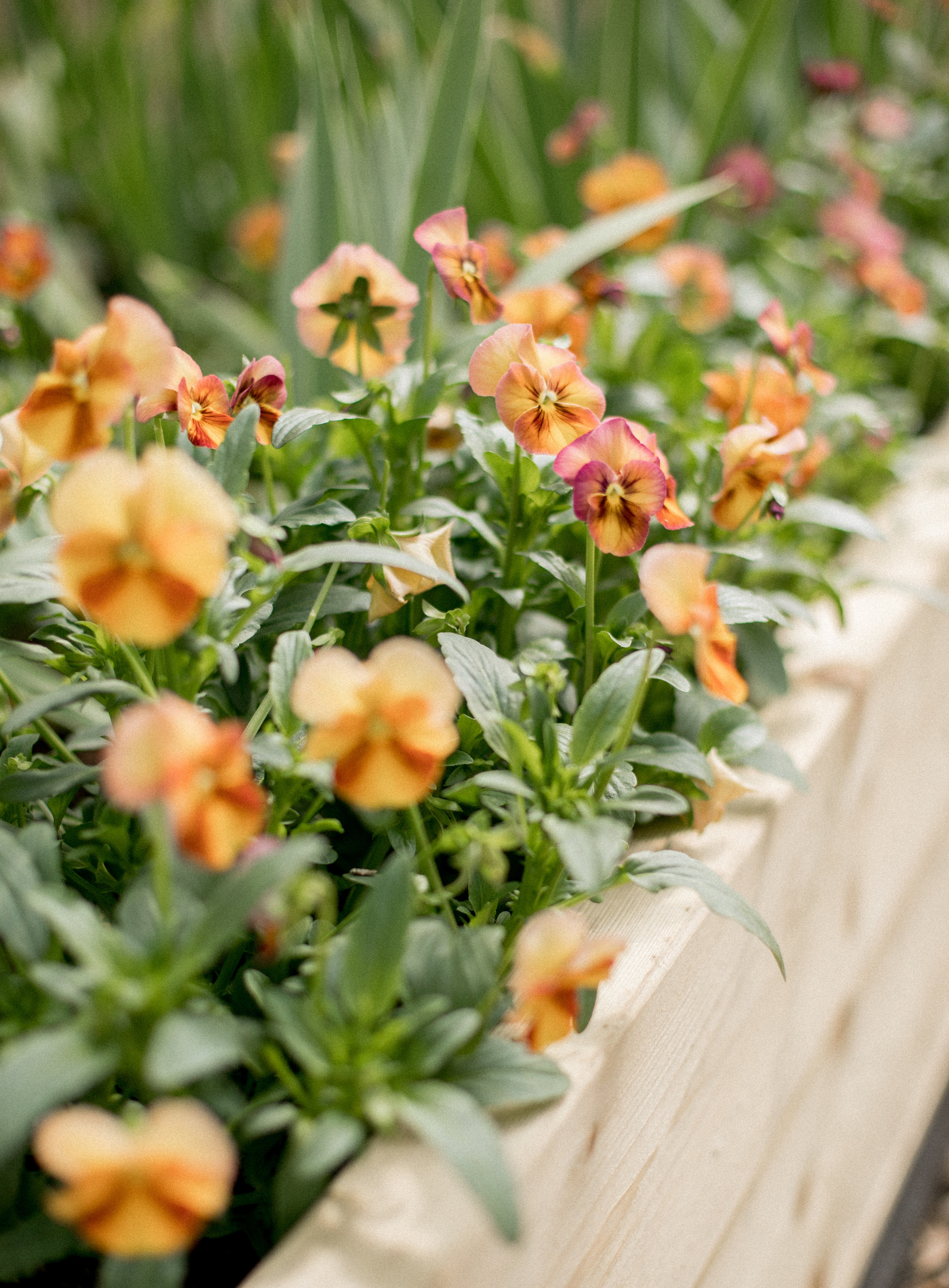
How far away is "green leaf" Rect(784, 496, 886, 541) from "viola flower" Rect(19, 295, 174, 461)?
1.50 feet

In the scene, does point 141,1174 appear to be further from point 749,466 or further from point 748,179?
point 748,179

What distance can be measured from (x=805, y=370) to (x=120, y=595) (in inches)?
21.6

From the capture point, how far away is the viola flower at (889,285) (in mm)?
1081

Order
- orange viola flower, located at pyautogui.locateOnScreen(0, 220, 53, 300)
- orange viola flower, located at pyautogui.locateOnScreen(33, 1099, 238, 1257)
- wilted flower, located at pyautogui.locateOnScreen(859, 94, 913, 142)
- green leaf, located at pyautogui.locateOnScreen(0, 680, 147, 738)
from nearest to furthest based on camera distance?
orange viola flower, located at pyautogui.locateOnScreen(33, 1099, 238, 1257) < green leaf, located at pyautogui.locateOnScreen(0, 680, 147, 738) < orange viola flower, located at pyautogui.locateOnScreen(0, 220, 53, 300) < wilted flower, located at pyautogui.locateOnScreen(859, 94, 913, 142)

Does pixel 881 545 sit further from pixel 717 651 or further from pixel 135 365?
pixel 135 365

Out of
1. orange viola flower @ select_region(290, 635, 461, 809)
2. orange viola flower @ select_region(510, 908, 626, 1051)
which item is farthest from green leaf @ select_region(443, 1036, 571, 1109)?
orange viola flower @ select_region(290, 635, 461, 809)

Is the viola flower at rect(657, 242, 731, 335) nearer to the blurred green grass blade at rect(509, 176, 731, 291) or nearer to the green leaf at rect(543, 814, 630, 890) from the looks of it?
the blurred green grass blade at rect(509, 176, 731, 291)

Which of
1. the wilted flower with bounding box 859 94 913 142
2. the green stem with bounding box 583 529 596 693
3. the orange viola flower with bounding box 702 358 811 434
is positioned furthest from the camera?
the wilted flower with bounding box 859 94 913 142

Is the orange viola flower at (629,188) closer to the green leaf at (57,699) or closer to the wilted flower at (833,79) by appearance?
the wilted flower at (833,79)

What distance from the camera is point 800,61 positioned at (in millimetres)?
1757

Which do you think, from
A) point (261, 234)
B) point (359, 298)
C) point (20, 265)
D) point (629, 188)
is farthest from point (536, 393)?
point (261, 234)

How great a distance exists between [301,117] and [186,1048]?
4.64ft

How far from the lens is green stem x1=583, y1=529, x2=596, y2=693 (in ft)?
1.70

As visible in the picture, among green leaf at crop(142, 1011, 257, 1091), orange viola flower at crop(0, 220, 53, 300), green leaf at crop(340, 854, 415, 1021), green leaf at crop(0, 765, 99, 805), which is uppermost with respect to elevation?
orange viola flower at crop(0, 220, 53, 300)
